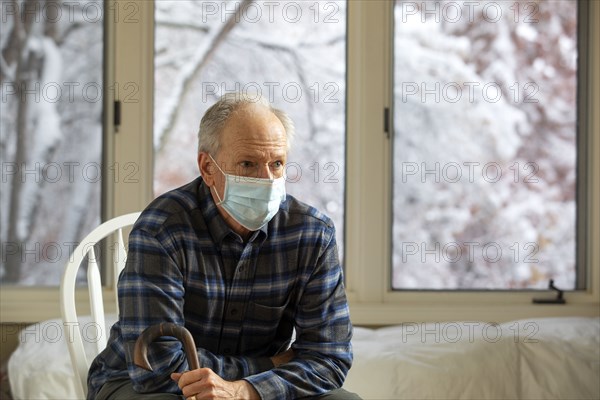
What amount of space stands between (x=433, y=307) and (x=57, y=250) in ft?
4.44

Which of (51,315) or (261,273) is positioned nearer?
(261,273)

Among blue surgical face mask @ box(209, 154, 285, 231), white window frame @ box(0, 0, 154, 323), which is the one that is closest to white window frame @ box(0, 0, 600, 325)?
white window frame @ box(0, 0, 154, 323)

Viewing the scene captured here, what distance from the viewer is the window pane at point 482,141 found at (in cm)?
334

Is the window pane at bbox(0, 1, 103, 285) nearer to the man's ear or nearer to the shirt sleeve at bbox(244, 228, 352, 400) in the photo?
the man's ear

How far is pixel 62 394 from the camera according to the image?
2.67 meters

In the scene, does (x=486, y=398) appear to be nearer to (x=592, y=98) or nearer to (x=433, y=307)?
(x=433, y=307)

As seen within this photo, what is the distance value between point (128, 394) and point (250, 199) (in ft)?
1.59

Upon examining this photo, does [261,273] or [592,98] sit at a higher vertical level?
[592,98]

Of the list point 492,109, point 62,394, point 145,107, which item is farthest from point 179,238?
point 492,109

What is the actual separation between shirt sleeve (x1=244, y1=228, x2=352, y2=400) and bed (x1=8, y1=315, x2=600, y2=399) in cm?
63

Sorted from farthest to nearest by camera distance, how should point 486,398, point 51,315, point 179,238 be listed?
1. point 51,315
2. point 486,398
3. point 179,238

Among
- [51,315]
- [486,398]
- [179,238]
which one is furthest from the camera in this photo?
[51,315]

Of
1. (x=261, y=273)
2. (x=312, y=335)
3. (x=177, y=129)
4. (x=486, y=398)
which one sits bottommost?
(x=486, y=398)

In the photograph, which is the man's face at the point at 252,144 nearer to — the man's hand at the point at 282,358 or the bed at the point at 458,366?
the man's hand at the point at 282,358
